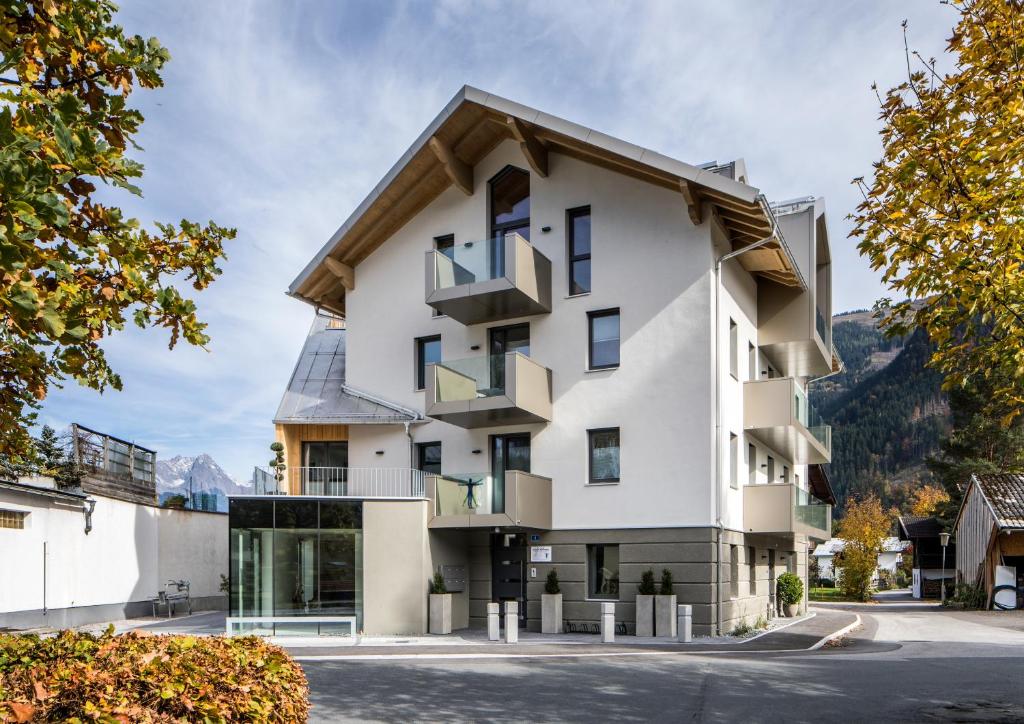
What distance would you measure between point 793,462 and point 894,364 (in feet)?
528

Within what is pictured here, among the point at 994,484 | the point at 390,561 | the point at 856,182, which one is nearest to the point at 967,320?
the point at 856,182

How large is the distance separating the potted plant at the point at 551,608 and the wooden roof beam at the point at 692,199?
9229 mm

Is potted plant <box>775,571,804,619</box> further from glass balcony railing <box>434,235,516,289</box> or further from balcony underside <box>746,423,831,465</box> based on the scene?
glass balcony railing <box>434,235,516,289</box>

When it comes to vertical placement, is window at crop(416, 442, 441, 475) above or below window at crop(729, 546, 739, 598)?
above

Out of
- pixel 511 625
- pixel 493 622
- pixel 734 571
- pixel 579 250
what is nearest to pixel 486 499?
pixel 493 622

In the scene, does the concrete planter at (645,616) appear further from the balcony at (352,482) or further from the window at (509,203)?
the window at (509,203)

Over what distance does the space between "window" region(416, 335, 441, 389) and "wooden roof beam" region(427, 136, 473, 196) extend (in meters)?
4.15

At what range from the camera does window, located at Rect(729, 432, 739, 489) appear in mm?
23147

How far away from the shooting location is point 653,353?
73.2 ft

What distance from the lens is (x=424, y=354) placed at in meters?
25.7

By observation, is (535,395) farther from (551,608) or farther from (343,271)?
(343,271)

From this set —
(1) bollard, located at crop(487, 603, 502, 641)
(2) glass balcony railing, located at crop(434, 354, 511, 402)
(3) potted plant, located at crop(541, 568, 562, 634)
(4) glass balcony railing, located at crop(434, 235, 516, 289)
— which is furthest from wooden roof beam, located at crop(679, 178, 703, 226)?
(1) bollard, located at crop(487, 603, 502, 641)

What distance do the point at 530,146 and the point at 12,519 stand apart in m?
15.2

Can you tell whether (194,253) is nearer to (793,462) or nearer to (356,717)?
(356,717)
